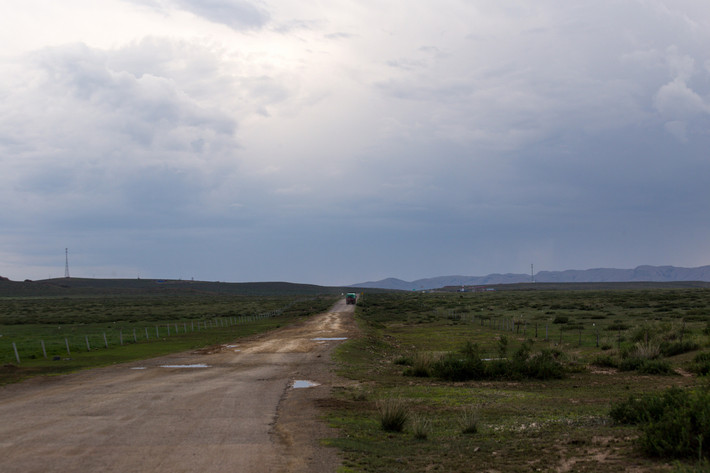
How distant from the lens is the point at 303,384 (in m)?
18.8

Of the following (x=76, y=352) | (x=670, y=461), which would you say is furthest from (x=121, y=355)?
(x=670, y=461)

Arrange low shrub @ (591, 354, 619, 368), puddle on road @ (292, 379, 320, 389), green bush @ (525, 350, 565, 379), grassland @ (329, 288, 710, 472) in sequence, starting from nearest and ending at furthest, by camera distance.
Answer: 1. grassland @ (329, 288, 710, 472)
2. puddle on road @ (292, 379, 320, 389)
3. green bush @ (525, 350, 565, 379)
4. low shrub @ (591, 354, 619, 368)

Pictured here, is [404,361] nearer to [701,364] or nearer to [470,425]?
[701,364]

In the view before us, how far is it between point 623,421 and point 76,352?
2896 centimetres

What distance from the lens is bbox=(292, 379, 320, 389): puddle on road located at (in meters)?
18.4

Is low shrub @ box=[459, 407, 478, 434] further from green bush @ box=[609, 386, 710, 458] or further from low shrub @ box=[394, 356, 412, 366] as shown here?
low shrub @ box=[394, 356, 412, 366]

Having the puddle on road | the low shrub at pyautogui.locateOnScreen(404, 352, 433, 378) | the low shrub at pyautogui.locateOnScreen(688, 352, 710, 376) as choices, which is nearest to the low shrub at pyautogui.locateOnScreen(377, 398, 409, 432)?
the puddle on road

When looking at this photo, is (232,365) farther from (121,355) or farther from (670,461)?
(670,461)

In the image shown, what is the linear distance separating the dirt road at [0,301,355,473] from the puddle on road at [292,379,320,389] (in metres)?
0.23

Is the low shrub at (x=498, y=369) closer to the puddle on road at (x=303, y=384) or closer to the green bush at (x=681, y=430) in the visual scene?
the puddle on road at (x=303, y=384)

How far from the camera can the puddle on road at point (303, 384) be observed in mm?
18391

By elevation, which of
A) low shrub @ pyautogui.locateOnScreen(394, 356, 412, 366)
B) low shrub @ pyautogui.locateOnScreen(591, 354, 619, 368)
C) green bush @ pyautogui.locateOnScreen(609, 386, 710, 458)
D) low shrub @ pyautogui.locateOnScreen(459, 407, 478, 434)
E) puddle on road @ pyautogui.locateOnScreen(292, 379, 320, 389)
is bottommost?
low shrub @ pyautogui.locateOnScreen(591, 354, 619, 368)

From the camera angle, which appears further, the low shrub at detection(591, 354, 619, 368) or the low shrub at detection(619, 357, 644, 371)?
the low shrub at detection(591, 354, 619, 368)

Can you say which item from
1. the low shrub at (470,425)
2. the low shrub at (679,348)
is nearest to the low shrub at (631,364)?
the low shrub at (679,348)
